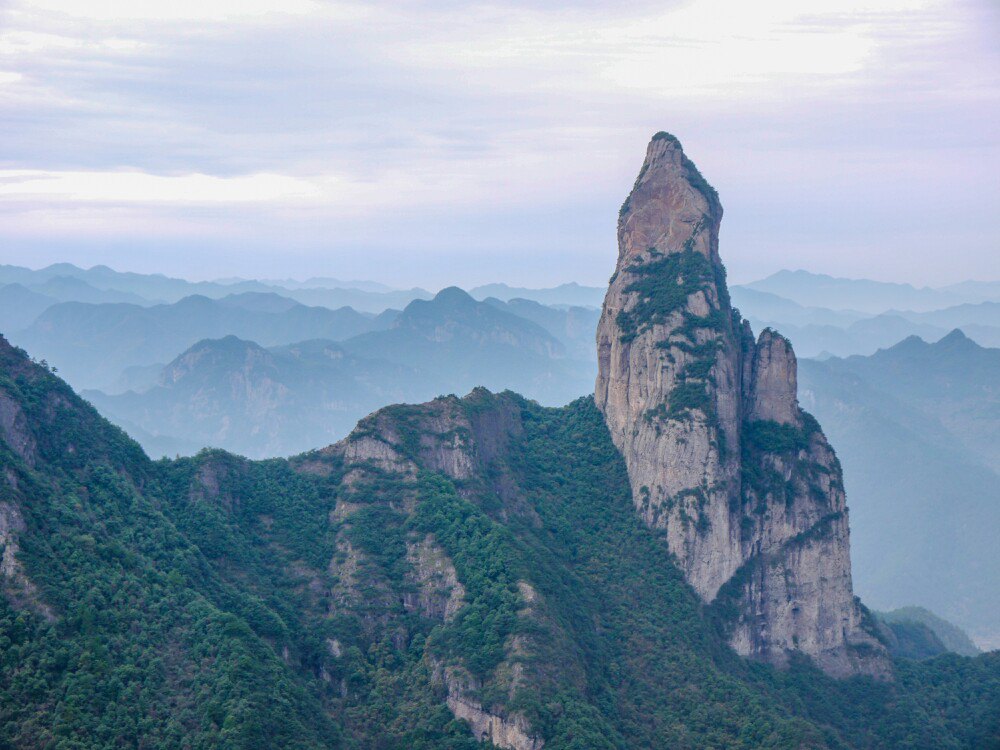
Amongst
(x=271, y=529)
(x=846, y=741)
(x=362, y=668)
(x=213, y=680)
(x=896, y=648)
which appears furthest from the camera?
(x=896, y=648)

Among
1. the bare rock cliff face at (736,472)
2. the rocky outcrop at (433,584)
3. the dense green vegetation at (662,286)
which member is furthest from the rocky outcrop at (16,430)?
the dense green vegetation at (662,286)

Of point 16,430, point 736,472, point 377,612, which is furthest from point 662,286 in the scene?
point 16,430

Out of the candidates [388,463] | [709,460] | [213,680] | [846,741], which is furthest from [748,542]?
[213,680]

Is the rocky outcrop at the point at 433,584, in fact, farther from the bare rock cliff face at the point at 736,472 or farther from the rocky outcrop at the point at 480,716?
the bare rock cliff face at the point at 736,472

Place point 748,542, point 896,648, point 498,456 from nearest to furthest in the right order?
point 748,542 < point 498,456 < point 896,648

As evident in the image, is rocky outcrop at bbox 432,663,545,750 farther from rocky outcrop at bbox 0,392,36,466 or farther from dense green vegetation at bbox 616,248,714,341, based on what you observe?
dense green vegetation at bbox 616,248,714,341

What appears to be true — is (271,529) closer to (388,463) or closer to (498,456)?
(388,463)
